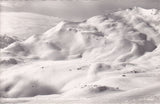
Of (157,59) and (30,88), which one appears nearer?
(30,88)

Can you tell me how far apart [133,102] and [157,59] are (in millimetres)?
92520

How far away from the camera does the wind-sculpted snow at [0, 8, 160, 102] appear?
75.0m

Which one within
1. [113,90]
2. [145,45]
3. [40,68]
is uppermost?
[113,90]

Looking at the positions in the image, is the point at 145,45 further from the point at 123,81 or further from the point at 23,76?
the point at 123,81

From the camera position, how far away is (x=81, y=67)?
10931cm

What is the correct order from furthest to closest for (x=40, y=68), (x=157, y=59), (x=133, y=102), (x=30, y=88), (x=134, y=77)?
(x=157, y=59), (x=40, y=68), (x=30, y=88), (x=134, y=77), (x=133, y=102)

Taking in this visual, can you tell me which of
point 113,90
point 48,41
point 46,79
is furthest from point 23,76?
point 48,41

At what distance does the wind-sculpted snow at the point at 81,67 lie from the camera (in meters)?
75.0

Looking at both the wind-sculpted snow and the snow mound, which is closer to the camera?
the wind-sculpted snow

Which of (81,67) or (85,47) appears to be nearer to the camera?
(81,67)

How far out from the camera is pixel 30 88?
293ft

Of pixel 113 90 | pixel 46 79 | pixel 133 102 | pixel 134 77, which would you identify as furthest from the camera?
pixel 46 79

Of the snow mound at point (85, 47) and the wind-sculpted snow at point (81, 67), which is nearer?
the wind-sculpted snow at point (81, 67)

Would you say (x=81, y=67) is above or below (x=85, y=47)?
above
